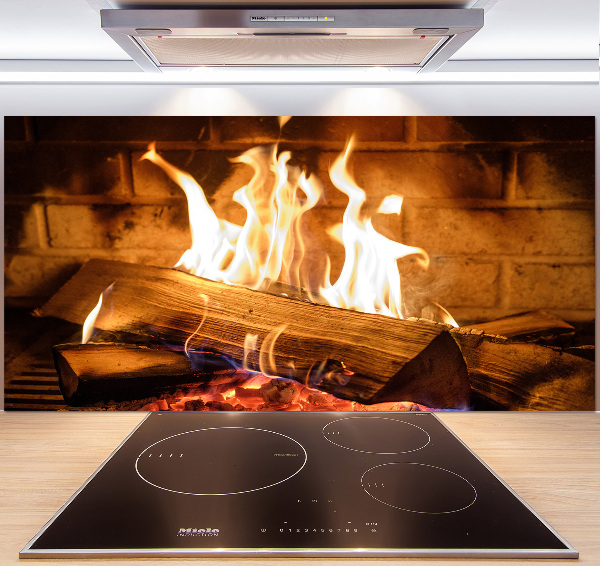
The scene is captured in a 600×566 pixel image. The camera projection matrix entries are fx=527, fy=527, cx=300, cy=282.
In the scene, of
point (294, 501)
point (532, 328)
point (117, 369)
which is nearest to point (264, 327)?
point (117, 369)

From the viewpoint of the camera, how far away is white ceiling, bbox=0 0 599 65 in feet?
2.66

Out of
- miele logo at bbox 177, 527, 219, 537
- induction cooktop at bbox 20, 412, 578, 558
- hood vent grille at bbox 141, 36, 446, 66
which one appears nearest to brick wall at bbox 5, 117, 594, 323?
hood vent grille at bbox 141, 36, 446, 66

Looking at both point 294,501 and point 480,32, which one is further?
point 480,32

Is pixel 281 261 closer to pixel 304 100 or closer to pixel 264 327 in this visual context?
pixel 264 327

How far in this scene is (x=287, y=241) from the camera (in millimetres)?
1169

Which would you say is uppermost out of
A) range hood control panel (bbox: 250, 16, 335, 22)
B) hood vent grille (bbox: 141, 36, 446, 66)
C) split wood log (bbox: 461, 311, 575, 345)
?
range hood control panel (bbox: 250, 16, 335, 22)

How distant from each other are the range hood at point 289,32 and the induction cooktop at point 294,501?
2.16 feet

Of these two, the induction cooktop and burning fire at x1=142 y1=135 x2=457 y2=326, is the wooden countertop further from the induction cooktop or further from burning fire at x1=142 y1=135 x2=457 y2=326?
burning fire at x1=142 y1=135 x2=457 y2=326

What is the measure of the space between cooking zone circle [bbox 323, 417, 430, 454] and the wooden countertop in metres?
0.10

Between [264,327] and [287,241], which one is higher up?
[287,241]

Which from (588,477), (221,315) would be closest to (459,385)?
(588,477)

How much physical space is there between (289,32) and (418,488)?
69 centimetres

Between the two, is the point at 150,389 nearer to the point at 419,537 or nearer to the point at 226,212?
the point at 226,212

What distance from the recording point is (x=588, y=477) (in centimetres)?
83
